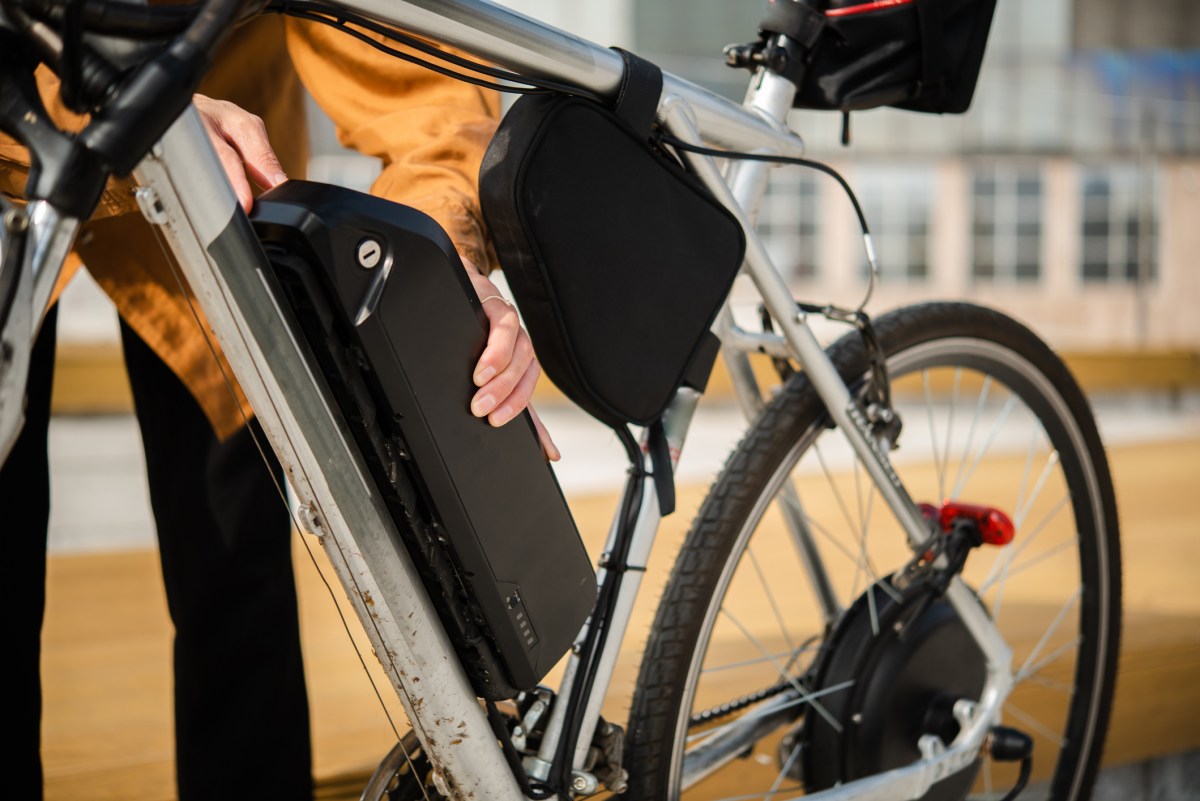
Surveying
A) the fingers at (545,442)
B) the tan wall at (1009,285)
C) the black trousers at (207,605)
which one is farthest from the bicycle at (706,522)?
the tan wall at (1009,285)

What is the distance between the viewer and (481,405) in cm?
58

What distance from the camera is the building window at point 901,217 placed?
28.9 ft

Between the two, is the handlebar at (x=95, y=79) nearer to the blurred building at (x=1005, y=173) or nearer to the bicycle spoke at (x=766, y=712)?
the bicycle spoke at (x=766, y=712)

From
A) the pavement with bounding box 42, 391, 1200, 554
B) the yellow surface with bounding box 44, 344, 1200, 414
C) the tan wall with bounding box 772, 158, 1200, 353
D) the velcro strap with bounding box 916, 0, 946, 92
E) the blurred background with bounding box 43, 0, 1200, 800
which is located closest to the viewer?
the velcro strap with bounding box 916, 0, 946, 92

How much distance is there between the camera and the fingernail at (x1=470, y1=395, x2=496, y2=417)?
577mm

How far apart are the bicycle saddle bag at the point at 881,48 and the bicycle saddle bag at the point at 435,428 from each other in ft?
1.43

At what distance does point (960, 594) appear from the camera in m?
0.99

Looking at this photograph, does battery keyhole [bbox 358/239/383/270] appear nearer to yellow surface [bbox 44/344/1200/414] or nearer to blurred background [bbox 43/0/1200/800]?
blurred background [bbox 43/0/1200/800]

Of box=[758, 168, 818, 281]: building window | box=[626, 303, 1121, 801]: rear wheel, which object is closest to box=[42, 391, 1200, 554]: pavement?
box=[626, 303, 1121, 801]: rear wheel

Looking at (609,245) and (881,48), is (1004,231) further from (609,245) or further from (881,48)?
(609,245)

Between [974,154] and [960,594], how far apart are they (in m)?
8.17

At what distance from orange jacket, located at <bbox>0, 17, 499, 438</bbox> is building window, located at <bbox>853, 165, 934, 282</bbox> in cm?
838

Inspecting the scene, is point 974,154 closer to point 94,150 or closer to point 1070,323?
point 1070,323

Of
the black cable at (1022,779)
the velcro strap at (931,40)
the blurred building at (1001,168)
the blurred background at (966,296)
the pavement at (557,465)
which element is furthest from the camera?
the blurred building at (1001,168)
